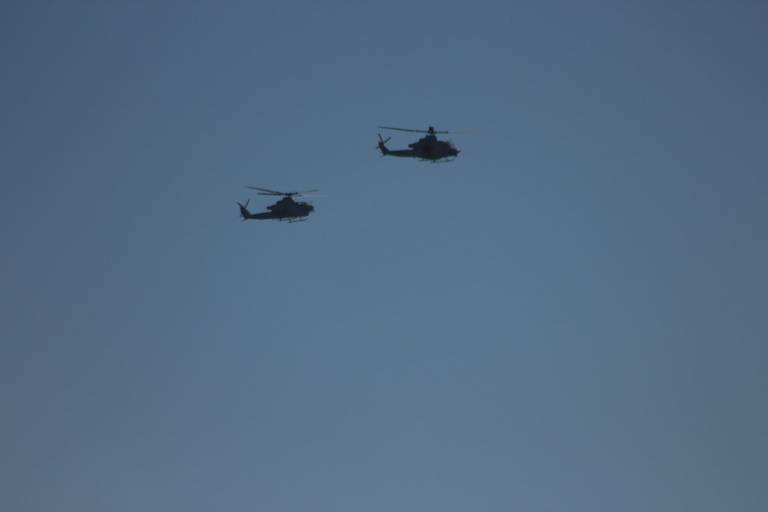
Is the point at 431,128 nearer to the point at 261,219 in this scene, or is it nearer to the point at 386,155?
the point at 386,155

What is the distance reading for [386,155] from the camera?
357 ft

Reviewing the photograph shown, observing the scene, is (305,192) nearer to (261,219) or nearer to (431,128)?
(261,219)

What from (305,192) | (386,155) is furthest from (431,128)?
(305,192)

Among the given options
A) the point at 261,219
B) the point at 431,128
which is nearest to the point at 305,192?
the point at 261,219

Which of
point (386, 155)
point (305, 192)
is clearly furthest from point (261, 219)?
point (386, 155)

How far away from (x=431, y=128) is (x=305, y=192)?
37.5 ft

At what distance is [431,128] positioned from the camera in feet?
354

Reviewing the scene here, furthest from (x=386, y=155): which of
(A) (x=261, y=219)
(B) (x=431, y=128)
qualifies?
(A) (x=261, y=219)

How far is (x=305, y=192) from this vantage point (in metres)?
111

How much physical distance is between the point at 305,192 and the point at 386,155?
24.0ft

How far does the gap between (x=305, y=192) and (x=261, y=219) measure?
4.42 m

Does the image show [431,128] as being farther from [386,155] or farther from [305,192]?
[305,192]
